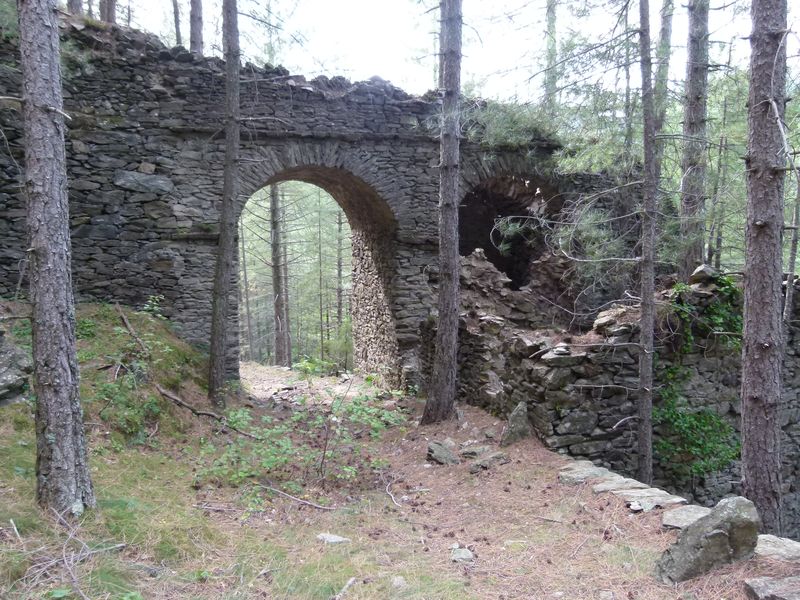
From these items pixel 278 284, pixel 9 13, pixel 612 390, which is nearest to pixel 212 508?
pixel 612 390

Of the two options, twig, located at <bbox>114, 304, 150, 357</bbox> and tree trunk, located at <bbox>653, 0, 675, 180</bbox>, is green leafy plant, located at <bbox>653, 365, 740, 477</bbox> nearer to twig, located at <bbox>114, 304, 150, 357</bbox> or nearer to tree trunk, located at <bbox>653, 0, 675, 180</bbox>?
tree trunk, located at <bbox>653, 0, 675, 180</bbox>

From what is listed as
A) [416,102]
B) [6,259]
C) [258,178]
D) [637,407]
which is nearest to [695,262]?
[637,407]

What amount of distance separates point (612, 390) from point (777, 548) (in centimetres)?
282

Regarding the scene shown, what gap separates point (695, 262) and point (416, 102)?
5489mm

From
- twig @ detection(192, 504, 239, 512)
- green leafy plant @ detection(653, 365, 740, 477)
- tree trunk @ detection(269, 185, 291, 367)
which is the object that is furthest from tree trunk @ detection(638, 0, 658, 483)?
tree trunk @ detection(269, 185, 291, 367)

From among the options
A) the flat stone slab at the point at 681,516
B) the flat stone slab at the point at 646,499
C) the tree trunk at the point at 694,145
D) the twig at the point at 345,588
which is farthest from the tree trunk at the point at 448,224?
the twig at the point at 345,588

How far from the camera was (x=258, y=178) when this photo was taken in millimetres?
9180

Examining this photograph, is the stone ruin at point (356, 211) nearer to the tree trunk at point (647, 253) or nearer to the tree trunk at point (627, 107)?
the tree trunk at point (647, 253)

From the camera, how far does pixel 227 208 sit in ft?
26.0

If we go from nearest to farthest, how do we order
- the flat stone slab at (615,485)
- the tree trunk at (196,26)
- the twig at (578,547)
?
the twig at (578,547) < the flat stone slab at (615,485) < the tree trunk at (196,26)

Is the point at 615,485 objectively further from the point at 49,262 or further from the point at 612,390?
the point at 49,262

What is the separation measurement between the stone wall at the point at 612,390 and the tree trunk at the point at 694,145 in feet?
4.04

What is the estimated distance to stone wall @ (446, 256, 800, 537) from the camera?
5898mm

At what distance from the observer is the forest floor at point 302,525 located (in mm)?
3098
